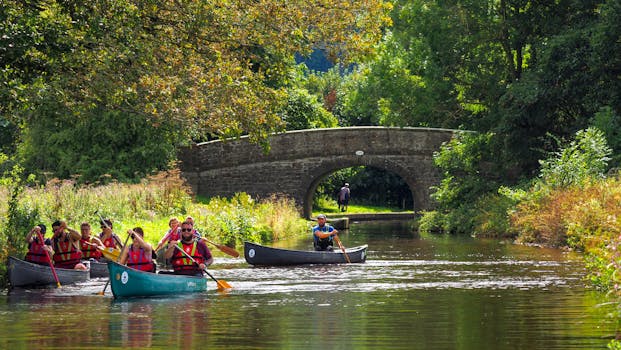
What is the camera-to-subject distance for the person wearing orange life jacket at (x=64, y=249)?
21266 millimetres

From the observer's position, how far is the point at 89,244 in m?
22.5

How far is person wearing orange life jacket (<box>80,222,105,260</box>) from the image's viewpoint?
2244cm

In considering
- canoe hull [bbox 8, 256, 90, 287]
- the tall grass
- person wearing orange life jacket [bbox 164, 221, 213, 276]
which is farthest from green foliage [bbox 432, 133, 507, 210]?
canoe hull [bbox 8, 256, 90, 287]

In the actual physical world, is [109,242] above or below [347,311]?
above

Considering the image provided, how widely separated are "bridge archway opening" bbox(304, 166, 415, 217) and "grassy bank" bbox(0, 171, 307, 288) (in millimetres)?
20671

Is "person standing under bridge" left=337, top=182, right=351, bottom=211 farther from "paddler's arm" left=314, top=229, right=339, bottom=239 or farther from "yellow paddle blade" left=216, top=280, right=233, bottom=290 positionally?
"yellow paddle blade" left=216, top=280, right=233, bottom=290

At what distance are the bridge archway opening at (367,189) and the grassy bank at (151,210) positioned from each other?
20.7 meters

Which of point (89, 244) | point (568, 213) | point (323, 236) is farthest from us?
point (568, 213)

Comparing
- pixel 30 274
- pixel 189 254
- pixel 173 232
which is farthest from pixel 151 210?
pixel 30 274

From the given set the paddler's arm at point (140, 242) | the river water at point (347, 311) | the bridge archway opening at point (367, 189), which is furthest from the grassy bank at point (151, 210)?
the bridge archway opening at point (367, 189)

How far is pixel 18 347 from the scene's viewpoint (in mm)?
12305

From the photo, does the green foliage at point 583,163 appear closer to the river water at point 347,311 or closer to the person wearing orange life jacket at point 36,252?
the river water at point 347,311

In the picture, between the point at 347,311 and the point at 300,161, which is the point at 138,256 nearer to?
the point at 347,311

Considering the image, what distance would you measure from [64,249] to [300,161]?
72.6ft
